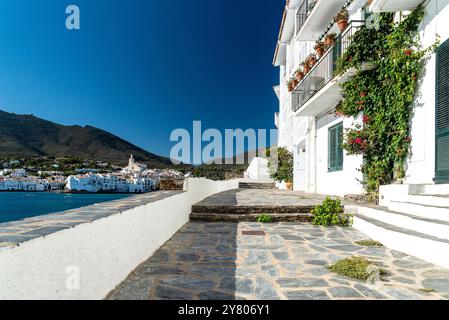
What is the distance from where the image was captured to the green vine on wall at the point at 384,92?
6148mm

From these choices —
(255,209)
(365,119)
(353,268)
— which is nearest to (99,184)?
(255,209)

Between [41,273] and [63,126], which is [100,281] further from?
[63,126]

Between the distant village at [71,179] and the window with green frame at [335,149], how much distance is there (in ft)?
128

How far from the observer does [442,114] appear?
17.7ft

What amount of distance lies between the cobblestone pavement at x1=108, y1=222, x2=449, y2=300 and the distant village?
43307mm

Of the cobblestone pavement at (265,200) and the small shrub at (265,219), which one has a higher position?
the cobblestone pavement at (265,200)

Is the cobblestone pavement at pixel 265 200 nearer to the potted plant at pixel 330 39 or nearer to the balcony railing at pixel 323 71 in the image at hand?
the balcony railing at pixel 323 71

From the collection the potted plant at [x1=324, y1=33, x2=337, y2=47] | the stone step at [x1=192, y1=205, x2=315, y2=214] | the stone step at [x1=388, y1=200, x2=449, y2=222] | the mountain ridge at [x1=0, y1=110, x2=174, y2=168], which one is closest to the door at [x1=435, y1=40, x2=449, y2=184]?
the stone step at [x1=388, y1=200, x2=449, y2=222]

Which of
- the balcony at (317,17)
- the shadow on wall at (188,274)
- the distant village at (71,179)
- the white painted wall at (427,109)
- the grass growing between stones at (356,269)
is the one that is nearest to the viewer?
the shadow on wall at (188,274)

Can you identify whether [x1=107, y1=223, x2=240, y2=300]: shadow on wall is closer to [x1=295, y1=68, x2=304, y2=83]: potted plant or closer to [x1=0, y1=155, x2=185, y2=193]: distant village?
[x1=295, y1=68, x2=304, y2=83]: potted plant

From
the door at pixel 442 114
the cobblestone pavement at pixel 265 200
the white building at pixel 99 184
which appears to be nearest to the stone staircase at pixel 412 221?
the door at pixel 442 114

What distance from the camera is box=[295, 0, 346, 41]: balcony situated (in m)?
10.1

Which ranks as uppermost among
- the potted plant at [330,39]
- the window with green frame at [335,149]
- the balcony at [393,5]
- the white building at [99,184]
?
the potted plant at [330,39]
